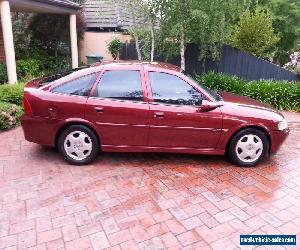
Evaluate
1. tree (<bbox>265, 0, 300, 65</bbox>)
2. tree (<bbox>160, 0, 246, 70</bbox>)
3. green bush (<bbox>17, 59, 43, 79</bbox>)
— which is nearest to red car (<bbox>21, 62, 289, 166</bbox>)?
tree (<bbox>160, 0, 246, 70</bbox>)

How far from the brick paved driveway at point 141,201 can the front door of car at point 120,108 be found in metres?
0.53

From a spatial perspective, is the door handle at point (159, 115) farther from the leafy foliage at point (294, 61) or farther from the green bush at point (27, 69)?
the leafy foliage at point (294, 61)

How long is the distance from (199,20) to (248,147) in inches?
185

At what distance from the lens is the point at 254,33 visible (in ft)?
39.1

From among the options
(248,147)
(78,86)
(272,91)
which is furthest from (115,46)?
(248,147)

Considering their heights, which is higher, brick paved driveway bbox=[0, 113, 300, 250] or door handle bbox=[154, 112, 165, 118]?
door handle bbox=[154, 112, 165, 118]

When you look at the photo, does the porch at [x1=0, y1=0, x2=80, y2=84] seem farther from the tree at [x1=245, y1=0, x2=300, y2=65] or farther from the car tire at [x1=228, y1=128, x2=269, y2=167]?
the tree at [x1=245, y1=0, x2=300, y2=65]

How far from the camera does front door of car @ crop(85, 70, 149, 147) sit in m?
4.95

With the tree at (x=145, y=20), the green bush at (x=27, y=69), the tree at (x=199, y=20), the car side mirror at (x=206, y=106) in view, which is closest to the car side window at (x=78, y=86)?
the car side mirror at (x=206, y=106)

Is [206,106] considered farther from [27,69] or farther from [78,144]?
[27,69]

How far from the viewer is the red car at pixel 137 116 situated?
195 inches

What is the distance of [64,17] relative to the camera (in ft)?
43.7

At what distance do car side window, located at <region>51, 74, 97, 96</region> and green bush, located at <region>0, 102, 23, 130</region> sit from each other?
2216mm

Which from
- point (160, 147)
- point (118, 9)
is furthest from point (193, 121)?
point (118, 9)
